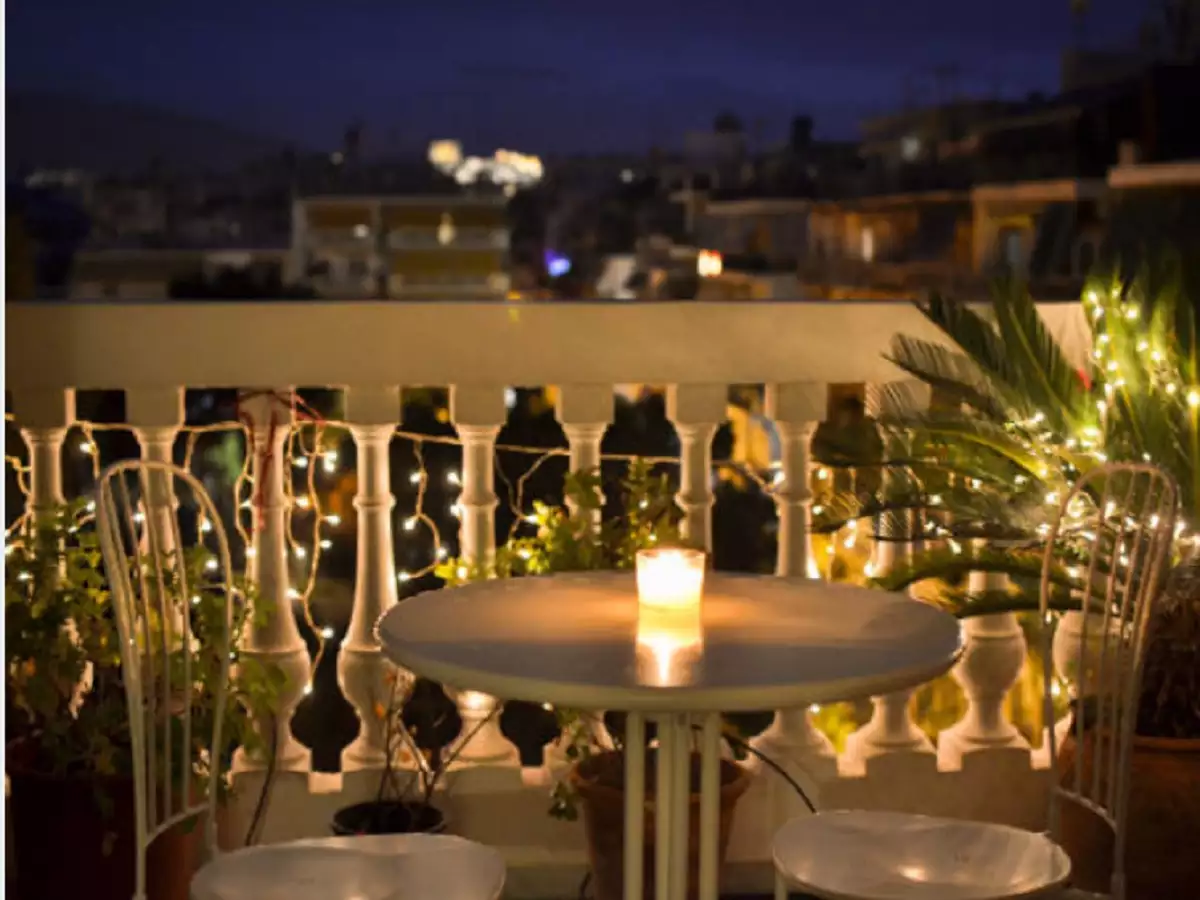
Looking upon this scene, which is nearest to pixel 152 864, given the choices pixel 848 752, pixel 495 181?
pixel 848 752

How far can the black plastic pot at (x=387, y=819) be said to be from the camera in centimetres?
328

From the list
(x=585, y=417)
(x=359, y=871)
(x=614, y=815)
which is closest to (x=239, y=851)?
(x=359, y=871)

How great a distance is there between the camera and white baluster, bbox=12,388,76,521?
316 cm

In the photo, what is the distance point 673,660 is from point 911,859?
57cm

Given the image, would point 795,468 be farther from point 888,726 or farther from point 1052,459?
point 888,726

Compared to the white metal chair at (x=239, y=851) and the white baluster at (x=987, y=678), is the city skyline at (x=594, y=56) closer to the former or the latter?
the white baluster at (x=987, y=678)

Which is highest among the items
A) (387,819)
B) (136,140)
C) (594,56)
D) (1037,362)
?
(594,56)

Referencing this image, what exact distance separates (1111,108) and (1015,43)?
2.73 m

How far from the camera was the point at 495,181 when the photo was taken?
1194 cm

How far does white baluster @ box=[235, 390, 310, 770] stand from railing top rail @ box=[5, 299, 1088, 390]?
86 millimetres

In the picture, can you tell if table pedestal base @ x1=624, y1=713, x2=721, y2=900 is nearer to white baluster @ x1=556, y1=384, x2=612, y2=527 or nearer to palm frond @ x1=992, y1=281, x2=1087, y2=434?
white baluster @ x1=556, y1=384, x2=612, y2=527

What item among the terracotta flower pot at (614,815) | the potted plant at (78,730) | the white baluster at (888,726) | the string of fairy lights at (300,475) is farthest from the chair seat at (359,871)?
the white baluster at (888,726)

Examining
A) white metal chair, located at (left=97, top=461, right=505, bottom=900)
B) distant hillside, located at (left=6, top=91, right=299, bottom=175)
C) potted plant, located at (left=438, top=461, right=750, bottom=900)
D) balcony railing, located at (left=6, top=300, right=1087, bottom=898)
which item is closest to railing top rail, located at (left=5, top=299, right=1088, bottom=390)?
balcony railing, located at (left=6, top=300, right=1087, bottom=898)

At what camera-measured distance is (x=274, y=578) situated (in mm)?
3305
